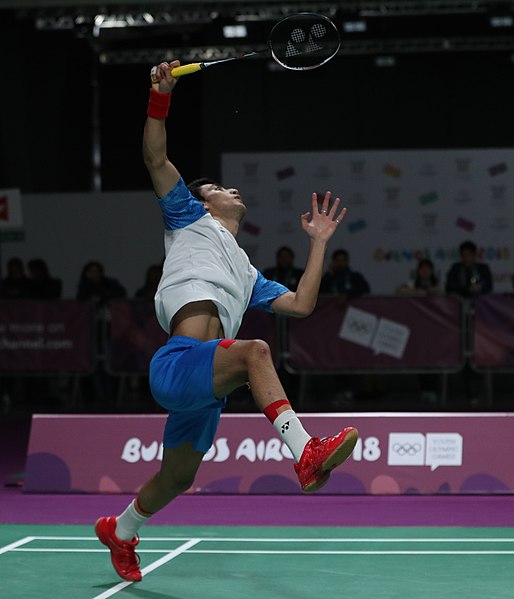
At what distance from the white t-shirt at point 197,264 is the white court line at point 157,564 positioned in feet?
4.04

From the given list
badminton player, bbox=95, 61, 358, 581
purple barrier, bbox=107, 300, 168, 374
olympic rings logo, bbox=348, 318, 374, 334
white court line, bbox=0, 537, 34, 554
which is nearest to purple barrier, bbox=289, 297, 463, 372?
olympic rings logo, bbox=348, 318, 374, 334

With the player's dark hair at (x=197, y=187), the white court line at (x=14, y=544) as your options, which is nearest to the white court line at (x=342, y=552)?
the white court line at (x=14, y=544)

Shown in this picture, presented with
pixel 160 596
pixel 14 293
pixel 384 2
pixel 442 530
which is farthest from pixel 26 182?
pixel 160 596

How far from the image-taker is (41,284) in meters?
14.9

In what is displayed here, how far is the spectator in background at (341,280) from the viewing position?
46.2 ft

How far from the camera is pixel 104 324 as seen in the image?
547 inches

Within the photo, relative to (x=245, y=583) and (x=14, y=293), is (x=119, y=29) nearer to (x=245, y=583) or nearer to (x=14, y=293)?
(x=14, y=293)

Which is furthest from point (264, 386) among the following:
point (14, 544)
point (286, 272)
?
point (286, 272)

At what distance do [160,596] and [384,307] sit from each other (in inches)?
332

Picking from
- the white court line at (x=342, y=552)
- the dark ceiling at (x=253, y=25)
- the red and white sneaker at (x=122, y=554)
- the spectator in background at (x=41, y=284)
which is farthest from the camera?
the dark ceiling at (x=253, y=25)

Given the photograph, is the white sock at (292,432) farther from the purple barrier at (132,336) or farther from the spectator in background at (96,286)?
the spectator in background at (96,286)

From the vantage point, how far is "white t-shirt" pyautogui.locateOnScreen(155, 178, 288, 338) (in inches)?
215

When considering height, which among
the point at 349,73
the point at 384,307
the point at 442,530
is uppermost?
the point at 349,73

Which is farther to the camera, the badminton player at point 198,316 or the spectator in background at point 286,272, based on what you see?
the spectator in background at point 286,272
